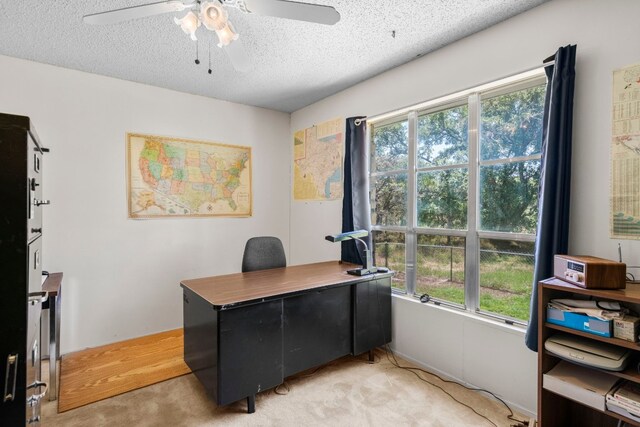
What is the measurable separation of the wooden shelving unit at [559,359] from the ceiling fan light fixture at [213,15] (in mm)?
2059

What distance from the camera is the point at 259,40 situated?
2.30 meters

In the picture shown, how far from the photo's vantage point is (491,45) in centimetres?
216

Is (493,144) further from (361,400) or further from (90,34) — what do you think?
(90,34)

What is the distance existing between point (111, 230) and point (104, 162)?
0.66 metres

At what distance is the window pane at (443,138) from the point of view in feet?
8.02

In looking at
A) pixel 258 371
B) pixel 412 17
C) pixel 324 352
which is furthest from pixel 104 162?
pixel 412 17

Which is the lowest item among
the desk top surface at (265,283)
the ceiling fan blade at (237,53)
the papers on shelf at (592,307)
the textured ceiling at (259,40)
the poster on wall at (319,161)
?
the desk top surface at (265,283)

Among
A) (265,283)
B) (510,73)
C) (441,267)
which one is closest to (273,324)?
(265,283)

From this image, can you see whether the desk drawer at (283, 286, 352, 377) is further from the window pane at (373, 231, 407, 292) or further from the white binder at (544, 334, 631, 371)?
the white binder at (544, 334, 631, 371)

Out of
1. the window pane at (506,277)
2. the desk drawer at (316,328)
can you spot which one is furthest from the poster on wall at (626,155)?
the desk drawer at (316,328)

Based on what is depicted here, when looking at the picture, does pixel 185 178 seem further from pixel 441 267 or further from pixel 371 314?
pixel 441 267

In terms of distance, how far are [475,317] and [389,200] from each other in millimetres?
1267

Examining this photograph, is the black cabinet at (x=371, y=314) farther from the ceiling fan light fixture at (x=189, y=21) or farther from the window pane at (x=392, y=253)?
the ceiling fan light fixture at (x=189, y=21)

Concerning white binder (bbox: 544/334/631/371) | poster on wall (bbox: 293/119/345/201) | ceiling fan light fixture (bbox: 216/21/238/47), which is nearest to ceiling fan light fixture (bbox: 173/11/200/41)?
ceiling fan light fixture (bbox: 216/21/238/47)
